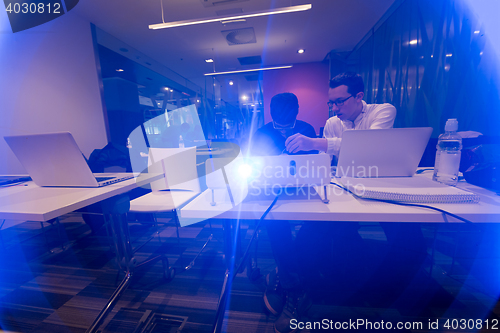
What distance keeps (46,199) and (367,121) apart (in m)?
2.15

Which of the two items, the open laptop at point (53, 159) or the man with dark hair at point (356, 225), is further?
the man with dark hair at point (356, 225)

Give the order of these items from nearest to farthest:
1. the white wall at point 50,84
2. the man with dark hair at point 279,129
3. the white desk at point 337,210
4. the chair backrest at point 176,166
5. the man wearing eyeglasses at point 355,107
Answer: the white desk at point 337,210 < the man wearing eyeglasses at point 355,107 < the chair backrest at point 176,166 < the man with dark hair at point 279,129 < the white wall at point 50,84

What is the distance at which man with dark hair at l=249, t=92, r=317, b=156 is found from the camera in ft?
6.52

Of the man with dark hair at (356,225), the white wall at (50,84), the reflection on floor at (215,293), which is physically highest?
the white wall at (50,84)

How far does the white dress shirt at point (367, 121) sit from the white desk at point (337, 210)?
0.57m

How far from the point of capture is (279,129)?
7.14 ft

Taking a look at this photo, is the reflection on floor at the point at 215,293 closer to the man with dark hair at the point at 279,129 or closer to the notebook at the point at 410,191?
the notebook at the point at 410,191

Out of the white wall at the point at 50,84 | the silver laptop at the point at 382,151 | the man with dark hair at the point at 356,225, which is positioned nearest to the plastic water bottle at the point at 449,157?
the silver laptop at the point at 382,151

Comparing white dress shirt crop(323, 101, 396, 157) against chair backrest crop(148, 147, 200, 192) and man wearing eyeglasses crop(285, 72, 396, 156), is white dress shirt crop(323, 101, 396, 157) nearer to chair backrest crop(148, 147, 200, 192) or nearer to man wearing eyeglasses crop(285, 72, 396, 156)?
man wearing eyeglasses crop(285, 72, 396, 156)

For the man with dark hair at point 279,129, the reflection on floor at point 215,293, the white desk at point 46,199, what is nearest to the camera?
the white desk at point 46,199

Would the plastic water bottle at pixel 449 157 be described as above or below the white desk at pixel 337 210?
above

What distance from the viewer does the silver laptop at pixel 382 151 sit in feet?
3.17

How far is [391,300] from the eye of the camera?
1358 mm

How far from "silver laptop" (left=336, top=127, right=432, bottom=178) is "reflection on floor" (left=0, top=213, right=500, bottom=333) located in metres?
0.51
